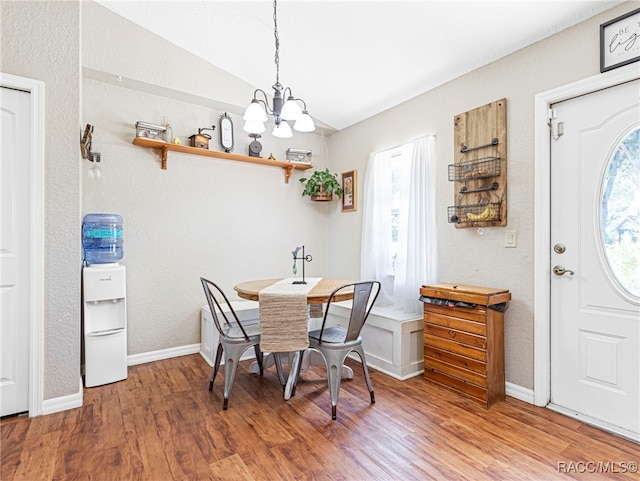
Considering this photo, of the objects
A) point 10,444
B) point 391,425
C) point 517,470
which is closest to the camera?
point 517,470

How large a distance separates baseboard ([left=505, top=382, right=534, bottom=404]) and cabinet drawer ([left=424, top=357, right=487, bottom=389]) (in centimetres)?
32

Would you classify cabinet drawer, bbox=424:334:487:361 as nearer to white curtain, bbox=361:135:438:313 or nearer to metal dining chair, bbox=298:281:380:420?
white curtain, bbox=361:135:438:313

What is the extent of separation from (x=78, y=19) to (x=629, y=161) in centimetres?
365

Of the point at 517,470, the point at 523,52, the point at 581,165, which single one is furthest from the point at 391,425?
the point at 523,52

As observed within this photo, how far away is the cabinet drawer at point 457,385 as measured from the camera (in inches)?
94.0

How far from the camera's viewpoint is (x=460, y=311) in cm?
253

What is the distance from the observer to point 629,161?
204 cm

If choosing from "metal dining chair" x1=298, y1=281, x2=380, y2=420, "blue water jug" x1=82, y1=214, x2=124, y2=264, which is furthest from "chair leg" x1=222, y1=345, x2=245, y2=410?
"blue water jug" x1=82, y1=214, x2=124, y2=264

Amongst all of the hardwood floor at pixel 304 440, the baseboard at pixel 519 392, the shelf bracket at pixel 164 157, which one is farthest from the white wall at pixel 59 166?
the baseboard at pixel 519 392

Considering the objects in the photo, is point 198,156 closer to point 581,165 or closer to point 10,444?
point 10,444

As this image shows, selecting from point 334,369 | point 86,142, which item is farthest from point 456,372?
point 86,142

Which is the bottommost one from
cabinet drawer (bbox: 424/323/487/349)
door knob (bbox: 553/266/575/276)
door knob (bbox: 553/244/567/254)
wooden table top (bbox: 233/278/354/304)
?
cabinet drawer (bbox: 424/323/487/349)

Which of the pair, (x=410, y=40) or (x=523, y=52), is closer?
(x=523, y=52)

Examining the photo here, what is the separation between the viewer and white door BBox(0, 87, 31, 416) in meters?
2.19
